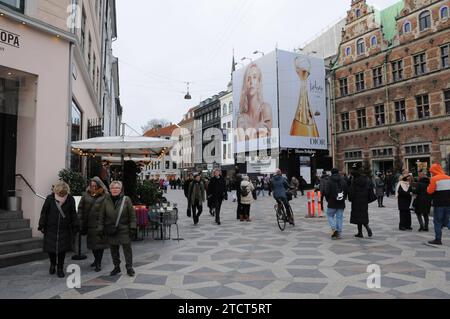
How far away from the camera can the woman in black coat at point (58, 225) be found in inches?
243

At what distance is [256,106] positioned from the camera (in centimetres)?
3953

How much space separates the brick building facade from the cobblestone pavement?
21.4 metres

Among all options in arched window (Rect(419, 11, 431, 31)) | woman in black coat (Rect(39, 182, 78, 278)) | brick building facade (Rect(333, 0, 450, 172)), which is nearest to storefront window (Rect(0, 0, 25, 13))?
woman in black coat (Rect(39, 182, 78, 278))

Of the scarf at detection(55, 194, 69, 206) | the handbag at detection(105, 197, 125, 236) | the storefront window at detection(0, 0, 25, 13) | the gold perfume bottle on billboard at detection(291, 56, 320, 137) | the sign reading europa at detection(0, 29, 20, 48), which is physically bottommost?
the handbag at detection(105, 197, 125, 236)

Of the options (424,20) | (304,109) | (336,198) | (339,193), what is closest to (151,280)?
(336,198)

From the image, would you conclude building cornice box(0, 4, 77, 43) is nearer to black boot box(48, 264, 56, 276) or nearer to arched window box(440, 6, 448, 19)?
black boot box(48, 264, 56, 276)

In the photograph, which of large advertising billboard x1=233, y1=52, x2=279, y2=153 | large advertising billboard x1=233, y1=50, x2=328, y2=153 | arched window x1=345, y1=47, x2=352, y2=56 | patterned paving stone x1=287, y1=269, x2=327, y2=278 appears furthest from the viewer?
arched window x1=345, y1=47, x2=352, y2=56

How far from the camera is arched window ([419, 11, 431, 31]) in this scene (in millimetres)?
29328

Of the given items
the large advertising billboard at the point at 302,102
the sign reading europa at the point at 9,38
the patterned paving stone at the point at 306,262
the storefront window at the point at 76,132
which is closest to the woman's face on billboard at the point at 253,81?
the large advertising billboard at the point at 302,102

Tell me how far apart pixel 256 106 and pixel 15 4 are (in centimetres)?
3241

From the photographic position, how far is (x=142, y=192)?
1066 cm

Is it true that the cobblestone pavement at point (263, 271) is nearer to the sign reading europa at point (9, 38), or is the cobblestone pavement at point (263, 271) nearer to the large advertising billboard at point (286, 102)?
the sign reading europa at point (9, 38)

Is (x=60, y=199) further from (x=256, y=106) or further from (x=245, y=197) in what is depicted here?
(x=256, y=106)

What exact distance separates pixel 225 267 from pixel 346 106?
115 ft
